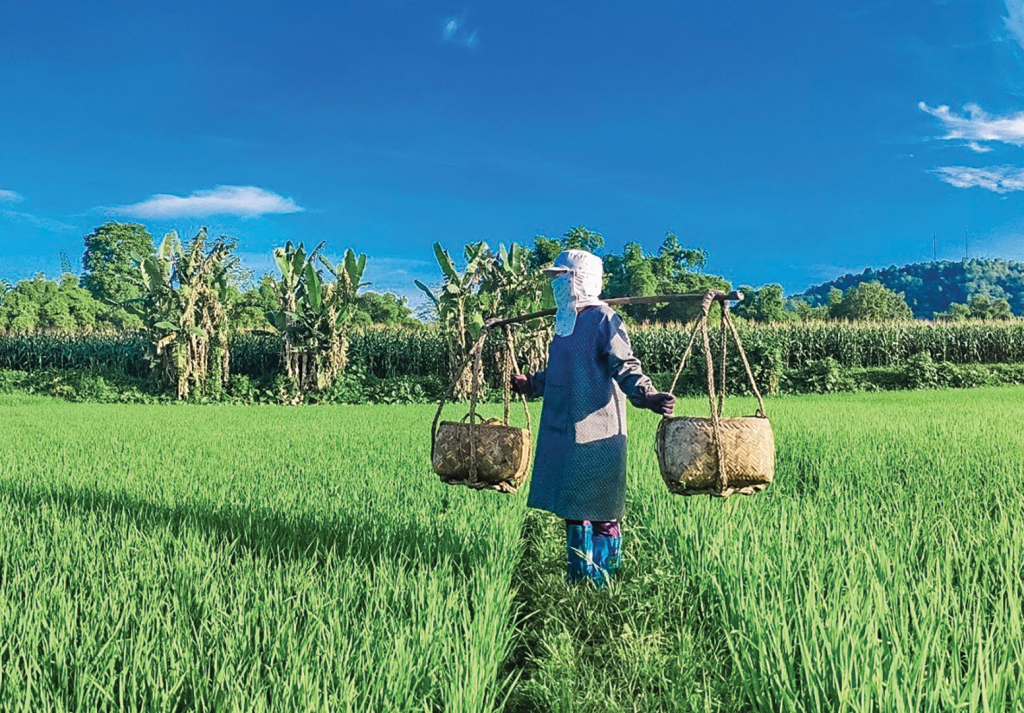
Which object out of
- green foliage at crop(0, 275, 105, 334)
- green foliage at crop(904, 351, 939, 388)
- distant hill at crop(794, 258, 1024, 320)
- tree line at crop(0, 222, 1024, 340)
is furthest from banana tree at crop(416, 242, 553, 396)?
distant hill at crop(794, 258, 1024, 320)

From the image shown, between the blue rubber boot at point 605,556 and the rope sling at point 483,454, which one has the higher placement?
the rope sling at point 483,454

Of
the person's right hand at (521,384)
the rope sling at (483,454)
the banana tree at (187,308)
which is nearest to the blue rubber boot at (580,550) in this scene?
the rope sling at (483,454)

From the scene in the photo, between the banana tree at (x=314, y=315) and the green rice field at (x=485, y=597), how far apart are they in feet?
39.1

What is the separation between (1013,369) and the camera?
69.4 ft

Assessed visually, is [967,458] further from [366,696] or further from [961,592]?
[366,696]

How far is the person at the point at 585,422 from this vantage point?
3.28 meters

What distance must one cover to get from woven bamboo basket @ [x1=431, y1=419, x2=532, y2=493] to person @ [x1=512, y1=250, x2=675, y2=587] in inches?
12.0

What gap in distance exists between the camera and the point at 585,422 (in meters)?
3.29

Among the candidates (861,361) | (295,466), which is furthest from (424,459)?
(861,361)

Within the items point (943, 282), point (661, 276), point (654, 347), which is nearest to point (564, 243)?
point (661, 276)

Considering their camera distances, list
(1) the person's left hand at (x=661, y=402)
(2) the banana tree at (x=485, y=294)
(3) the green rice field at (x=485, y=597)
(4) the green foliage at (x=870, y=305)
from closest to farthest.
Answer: (3) the green rice field at (x=485, y=597), (1) the person's left hand at (x=661, y=402), (2) the banana tree at (x=485, y=294), (4) the green foliage at (x=870, y=305)

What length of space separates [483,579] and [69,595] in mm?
1419

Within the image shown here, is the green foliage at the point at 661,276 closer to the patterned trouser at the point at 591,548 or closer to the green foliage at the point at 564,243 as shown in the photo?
the green foliage at the point at 564,243

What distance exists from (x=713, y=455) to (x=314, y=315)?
1594 cm
